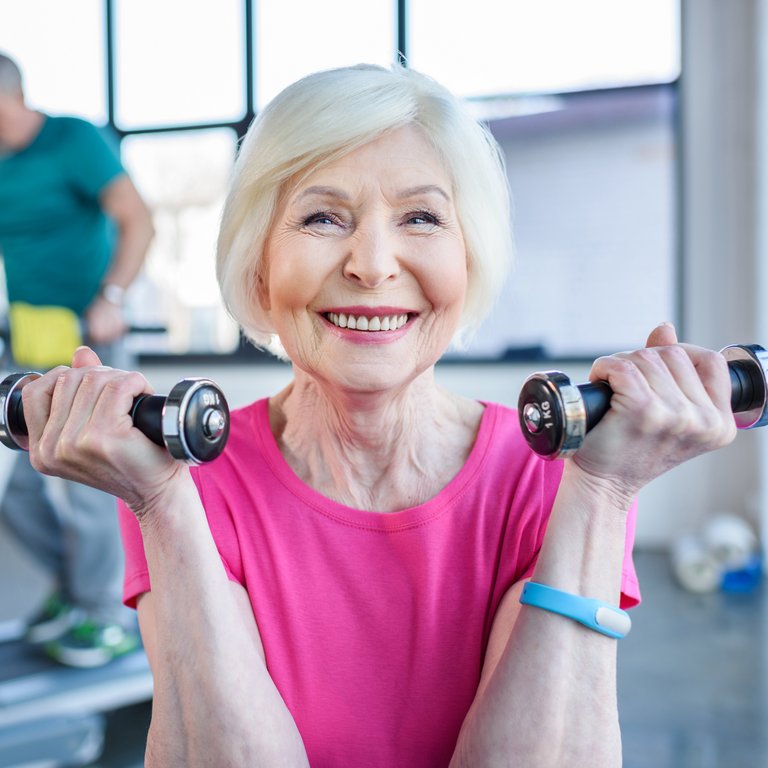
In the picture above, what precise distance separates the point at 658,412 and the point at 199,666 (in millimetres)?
515

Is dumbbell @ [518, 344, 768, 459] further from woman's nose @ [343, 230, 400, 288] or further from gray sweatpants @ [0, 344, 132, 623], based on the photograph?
gray sweatpants @ [0, 344, 132, 623]

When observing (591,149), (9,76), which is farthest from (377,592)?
(591,149)

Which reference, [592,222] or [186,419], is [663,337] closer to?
[186,419]

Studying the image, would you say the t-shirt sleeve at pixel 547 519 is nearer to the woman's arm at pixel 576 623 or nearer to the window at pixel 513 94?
the woman's arm at pixel 576 623

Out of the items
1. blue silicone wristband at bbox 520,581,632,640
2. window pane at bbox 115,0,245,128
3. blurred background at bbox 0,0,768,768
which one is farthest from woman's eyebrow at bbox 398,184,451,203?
window pane at bbox 115,0,245,128

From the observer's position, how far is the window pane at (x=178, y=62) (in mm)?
4180

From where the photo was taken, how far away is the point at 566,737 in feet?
2.56

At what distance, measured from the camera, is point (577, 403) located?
28.0 inches

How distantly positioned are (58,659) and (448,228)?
184 centimetres

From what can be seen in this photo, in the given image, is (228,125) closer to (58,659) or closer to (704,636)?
(58,659)

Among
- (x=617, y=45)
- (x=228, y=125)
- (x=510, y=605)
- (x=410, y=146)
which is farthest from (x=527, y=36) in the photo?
(x=510, y=605)

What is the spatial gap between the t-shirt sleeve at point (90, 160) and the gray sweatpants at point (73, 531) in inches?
18.4

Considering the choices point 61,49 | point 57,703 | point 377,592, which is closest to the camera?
point 377,592

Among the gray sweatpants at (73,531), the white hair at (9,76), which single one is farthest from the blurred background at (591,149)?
the white hair at (9,76)
